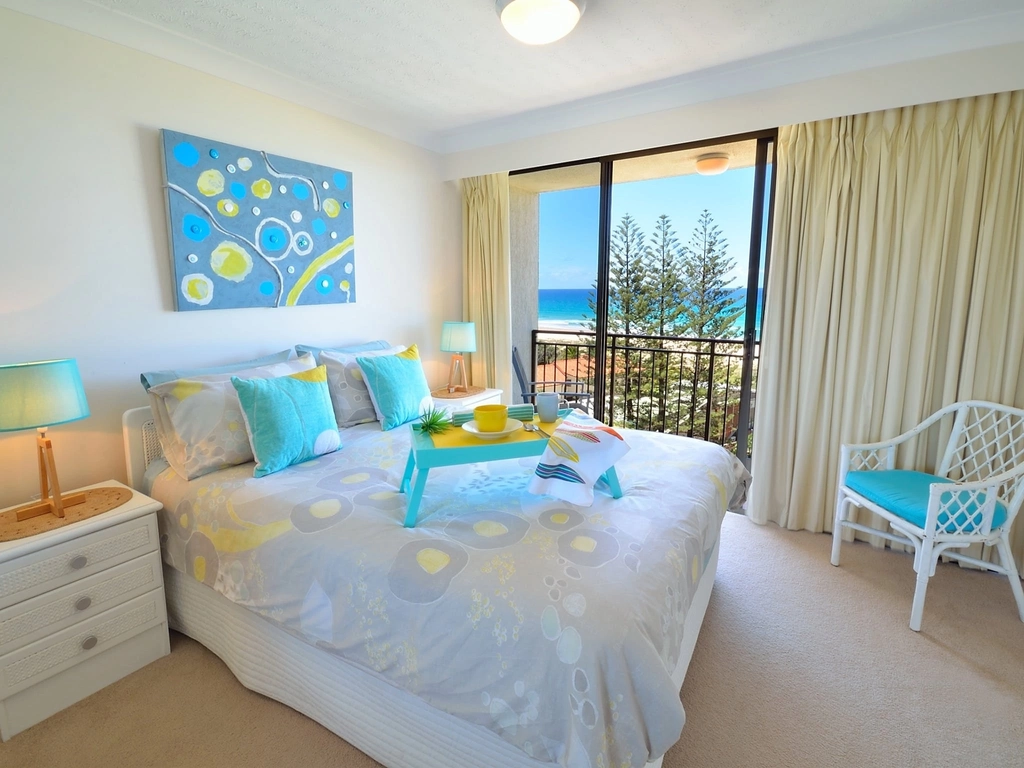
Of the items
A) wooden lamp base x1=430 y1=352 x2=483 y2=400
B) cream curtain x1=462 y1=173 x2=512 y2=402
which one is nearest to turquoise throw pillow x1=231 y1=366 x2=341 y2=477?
wooden lamp base x1=430 y1=352 x2=483 y2=400

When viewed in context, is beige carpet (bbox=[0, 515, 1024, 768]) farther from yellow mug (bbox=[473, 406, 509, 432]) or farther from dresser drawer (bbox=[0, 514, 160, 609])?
yellow mug (bbox=[473, 406, 509, 432])

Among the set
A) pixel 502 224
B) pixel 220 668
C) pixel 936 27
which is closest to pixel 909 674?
pixel 220 668

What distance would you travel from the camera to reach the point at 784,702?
1896 millimetres

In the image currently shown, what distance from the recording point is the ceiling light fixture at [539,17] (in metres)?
2.08

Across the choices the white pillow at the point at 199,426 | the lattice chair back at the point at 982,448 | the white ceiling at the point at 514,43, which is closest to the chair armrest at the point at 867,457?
the lattice chair back at the point at 982,448

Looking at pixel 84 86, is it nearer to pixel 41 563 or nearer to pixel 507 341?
pixel 41 563

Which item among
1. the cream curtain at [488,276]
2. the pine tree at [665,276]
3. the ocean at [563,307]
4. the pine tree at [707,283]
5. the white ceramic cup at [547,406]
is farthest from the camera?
the ocean at [563,307]

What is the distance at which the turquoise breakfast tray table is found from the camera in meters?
1.74

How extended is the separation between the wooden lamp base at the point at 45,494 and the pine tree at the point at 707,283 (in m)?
3.99

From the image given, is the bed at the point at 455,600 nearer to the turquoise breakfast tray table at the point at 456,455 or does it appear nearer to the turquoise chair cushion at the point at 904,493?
the turquoise breakfast tray table at the point at 456,455

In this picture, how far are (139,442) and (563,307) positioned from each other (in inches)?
128

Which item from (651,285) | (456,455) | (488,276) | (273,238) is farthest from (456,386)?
(456,455)

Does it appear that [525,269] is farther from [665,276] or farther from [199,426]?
[199,426]

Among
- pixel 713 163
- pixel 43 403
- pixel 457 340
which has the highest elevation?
pixel 713 163
